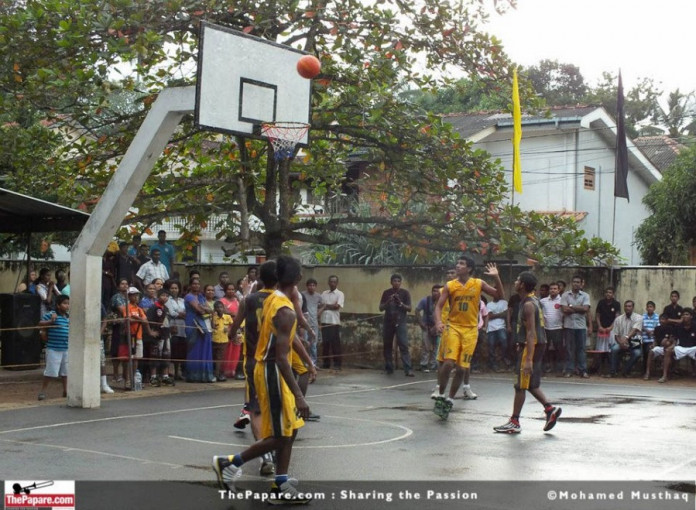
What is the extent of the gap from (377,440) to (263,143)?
10204mm

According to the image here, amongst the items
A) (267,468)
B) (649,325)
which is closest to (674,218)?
(649,325)

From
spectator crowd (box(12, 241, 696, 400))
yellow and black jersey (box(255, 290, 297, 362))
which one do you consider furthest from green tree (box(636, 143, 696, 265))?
yellow and black jersey (box(255, 290, 297, 362))

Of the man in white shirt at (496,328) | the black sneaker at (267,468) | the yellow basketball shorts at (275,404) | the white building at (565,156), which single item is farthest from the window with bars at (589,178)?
the yellow basketball shorts at (275,404)

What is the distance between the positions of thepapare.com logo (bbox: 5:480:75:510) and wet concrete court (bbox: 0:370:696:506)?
514 millimetres

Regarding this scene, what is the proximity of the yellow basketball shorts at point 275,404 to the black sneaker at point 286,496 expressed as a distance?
377 mm

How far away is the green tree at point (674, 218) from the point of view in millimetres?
29453

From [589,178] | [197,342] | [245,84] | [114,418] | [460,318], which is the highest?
[589,178]

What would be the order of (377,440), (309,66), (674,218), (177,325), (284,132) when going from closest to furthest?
(377,440) → (309,66) → (284,132) → (177,325) → (674,218)

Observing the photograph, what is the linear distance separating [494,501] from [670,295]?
45.4 feet

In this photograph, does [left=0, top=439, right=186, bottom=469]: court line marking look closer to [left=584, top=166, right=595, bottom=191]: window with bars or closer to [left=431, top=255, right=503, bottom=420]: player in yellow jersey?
[left=431, top=255, right=503, bottom=420]: player in yellow jersey

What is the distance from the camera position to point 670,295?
66.4ft

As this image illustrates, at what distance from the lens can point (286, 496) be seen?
743 cm

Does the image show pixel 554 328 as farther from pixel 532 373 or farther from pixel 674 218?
pixel 674 218

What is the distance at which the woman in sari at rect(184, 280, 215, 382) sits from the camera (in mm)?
17375
